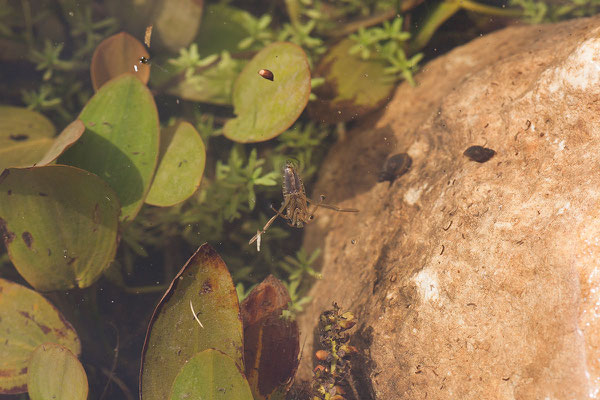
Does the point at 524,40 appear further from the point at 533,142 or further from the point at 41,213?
the point at 41,213

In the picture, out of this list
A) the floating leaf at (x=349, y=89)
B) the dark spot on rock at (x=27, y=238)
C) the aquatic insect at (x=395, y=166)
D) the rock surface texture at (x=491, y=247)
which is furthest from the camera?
the floating leaf at (x=349, y=89)

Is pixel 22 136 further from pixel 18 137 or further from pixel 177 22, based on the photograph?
pixel 177 22

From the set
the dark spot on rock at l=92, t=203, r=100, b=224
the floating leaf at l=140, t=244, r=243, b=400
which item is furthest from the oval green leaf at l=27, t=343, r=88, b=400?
the dark spot on rock at l=92, t=203, r=100, b=224

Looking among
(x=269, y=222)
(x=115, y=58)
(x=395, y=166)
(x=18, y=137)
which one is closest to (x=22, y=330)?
(x=18, y=137)

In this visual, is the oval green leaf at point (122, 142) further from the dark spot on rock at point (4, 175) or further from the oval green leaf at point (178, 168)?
the dark spot on rock at point (4, 175)

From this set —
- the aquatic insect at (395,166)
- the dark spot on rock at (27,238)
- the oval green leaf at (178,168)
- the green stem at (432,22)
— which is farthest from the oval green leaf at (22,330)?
the green stem at (432,22)

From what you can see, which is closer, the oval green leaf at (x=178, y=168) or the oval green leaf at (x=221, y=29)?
the oval green leaf at (x=178, y=168)

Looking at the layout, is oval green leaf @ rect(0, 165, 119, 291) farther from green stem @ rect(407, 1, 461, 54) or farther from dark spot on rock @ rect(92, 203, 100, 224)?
green stem @ rect(407, 1, 461, 54)

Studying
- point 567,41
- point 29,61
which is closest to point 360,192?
point 567,41
